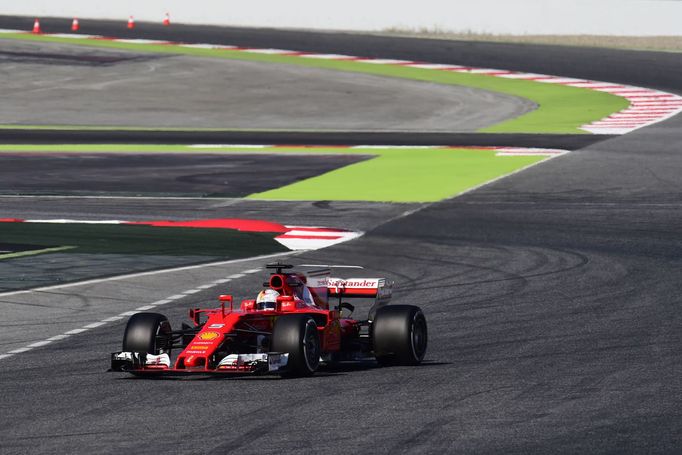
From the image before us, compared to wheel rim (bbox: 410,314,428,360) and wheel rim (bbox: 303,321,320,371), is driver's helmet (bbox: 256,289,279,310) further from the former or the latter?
wheel rim (bbox: 410,314,428,360)

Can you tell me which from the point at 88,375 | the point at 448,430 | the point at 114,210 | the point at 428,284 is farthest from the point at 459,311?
the point at 114,210

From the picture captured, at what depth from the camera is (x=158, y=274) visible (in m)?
19.6

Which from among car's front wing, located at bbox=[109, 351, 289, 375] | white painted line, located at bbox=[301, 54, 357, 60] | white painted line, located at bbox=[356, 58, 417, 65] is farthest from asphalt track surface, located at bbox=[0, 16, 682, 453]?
white painted line, located at bbox=[301, 54, 357, 60]

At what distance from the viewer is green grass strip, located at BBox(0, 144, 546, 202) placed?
27922 mm

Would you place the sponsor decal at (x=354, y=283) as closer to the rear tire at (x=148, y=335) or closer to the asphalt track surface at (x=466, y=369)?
the asphalt track surface at (x=466, y=369)

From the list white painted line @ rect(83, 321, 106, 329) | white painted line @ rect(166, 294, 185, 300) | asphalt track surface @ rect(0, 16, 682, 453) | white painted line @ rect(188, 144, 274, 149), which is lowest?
white painted line @ rect(188, 144, 274, 149)

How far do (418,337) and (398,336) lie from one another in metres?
0.24

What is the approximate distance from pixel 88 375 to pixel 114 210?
13306mm

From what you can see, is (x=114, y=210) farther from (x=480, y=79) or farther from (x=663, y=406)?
(x=480, y=79)

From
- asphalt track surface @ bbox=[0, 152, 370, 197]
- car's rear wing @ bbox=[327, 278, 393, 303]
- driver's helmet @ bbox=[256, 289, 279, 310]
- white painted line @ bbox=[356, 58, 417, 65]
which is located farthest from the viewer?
white painted line @ bbox=[356, 58, 417, 65]

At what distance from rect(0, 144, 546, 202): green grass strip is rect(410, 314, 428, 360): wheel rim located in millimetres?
13282

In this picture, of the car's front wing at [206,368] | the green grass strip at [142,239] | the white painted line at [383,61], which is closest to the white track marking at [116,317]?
the green grass strip at [142,239]

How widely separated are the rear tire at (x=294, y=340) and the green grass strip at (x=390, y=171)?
14.3 metres

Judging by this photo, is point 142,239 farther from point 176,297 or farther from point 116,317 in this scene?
point 116,317
